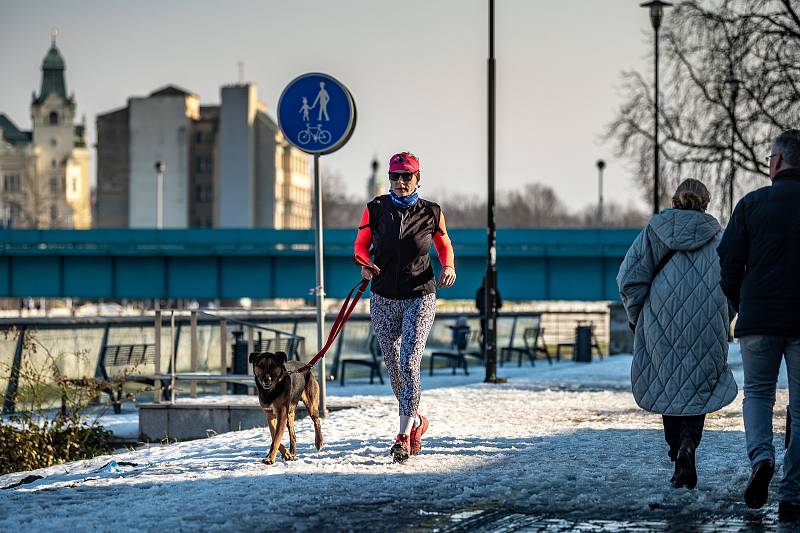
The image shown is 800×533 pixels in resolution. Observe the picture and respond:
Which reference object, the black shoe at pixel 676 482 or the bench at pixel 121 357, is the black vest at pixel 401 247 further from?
the bench at pixel 121 357

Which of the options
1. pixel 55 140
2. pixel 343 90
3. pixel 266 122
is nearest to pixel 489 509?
pixel 343 90

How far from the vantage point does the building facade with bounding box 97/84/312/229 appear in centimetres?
13425

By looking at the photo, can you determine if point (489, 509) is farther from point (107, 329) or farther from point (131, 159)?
point (131, 159)

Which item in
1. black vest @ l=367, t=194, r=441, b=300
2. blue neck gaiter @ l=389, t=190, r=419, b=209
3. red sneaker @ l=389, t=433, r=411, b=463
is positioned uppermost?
blue neck gaiter @ l=389, t=190, r=419, b=209

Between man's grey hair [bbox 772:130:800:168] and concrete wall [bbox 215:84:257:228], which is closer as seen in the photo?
man's grey hair [bbox 772:130:800:168]

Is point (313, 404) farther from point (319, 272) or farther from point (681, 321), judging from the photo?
point (681, 321)

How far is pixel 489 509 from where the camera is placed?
8.41 meters

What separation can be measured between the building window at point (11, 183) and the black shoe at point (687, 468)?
174 metres

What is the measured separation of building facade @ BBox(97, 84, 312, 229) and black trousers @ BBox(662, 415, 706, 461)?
125 metres

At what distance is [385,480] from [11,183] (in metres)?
176

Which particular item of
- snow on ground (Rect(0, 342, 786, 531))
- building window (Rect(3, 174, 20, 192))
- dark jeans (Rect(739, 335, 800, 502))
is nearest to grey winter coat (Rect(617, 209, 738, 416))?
snow on ground (Rect(0, 342, 786, 531))

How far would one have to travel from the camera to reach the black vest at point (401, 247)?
10.7 meters

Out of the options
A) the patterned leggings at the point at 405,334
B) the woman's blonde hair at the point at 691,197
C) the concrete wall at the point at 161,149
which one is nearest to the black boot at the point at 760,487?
the woman's blonde hair at the point at 691,197

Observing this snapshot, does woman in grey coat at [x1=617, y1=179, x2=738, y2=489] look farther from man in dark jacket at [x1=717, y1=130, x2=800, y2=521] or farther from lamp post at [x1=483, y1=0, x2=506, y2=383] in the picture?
lamp post at [x1=483, y1=0, x2=506, y2=383]
